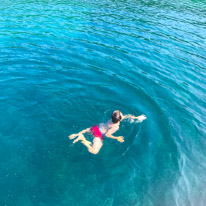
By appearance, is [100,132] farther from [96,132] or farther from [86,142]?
[86,142]

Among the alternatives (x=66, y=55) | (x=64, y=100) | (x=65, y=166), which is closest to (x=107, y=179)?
(x=65, y=166)

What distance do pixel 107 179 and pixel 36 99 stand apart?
23.3 feet

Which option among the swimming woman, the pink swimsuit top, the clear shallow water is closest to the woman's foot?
the swimming woman

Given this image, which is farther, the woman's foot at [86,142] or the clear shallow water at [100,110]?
the woman's foot at [86,142]

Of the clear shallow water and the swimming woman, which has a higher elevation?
the swimming woman

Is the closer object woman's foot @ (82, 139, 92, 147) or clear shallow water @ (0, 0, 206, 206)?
clear shallow water @ (0, 0, 206, 206)

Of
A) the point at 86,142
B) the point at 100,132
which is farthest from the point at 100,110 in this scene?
the point at 86,142

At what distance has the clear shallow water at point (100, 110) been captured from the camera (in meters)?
8.04

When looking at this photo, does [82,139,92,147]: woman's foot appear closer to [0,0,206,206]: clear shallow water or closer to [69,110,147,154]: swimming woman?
[69,110,147,154]: swimming woman

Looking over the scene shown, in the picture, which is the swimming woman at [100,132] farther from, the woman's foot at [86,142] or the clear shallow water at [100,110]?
the clear shallow water at [100,110]

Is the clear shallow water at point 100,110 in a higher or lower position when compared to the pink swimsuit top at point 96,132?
lower

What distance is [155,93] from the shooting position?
1383 cm

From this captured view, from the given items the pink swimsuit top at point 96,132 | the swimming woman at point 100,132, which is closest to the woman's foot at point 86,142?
the swimming woman at point 100,132

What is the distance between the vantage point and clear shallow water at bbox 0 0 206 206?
8.04 meters
